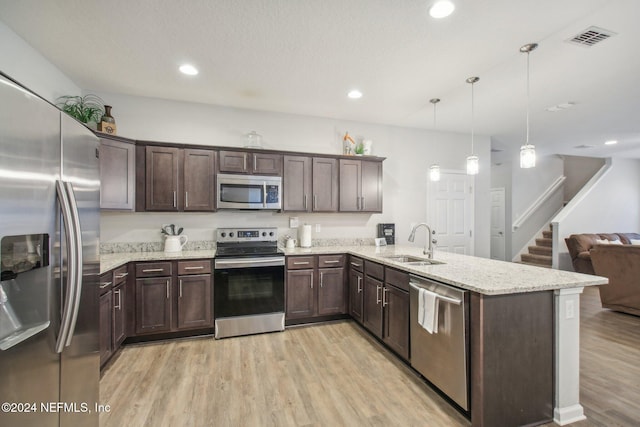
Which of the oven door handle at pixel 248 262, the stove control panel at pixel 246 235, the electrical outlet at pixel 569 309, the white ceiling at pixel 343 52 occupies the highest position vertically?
the white ceiling at pixel 343 52

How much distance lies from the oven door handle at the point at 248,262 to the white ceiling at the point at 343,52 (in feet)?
6.41

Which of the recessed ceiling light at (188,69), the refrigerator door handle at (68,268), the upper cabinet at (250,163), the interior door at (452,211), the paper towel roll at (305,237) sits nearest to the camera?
the refrigerator door handle at (68,268)

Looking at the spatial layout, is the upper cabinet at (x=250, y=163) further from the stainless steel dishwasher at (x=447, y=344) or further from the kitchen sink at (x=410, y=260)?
the stainless steel dishwasher at (x=447, y=344)

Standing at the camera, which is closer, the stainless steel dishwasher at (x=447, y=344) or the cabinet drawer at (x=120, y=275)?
the stainless steel dishwasher at (x=447, y=344)

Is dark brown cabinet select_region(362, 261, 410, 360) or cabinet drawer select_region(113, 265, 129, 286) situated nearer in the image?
dark brown cabinet select_region(362, 261, 410, 360)

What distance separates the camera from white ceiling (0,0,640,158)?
1985mm

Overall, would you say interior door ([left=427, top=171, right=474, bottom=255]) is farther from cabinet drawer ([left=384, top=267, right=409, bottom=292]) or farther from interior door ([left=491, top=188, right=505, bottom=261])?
interior door ([left=491, top=188, right=505, bottom=261])

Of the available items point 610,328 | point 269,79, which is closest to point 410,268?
point 269,79

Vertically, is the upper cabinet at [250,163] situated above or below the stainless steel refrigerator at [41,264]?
above

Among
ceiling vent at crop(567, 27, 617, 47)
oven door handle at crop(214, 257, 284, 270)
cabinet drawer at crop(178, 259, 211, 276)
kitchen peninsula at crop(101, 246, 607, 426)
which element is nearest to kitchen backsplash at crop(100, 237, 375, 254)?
cabinet drawer at crop(178, 259, 211, 276)

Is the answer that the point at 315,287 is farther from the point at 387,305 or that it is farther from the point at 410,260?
the point at 410,260

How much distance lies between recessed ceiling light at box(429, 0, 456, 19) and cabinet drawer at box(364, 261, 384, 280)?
2.15m

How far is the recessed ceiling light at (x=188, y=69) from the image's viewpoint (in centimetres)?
274

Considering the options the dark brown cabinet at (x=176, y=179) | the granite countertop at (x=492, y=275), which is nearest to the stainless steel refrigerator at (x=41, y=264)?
the granite countertop at (x=492, y=275)
